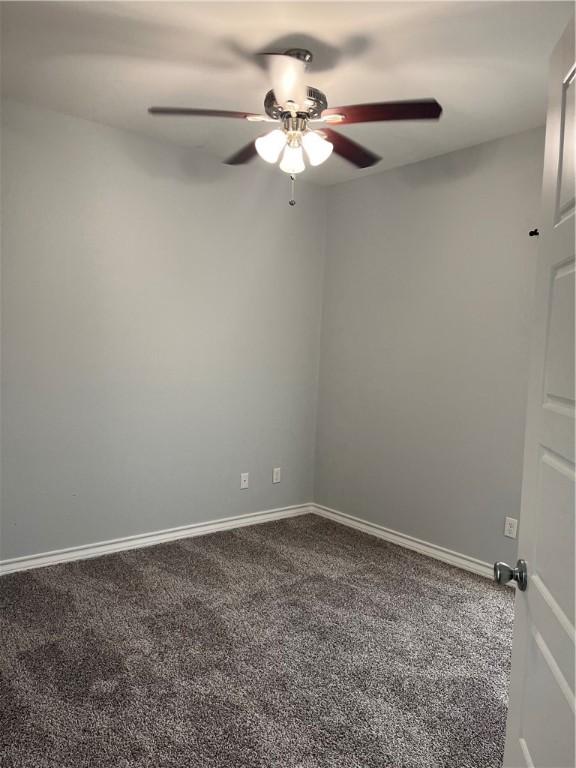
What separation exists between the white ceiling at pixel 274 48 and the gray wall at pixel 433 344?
43 centimetres

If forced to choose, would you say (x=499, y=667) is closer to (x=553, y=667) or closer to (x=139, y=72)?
(x=553, y=667)

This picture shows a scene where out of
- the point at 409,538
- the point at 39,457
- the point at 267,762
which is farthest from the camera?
the point at 409,538

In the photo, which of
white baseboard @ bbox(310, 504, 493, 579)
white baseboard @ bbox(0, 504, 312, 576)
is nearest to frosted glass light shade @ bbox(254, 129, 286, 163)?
white baseboard @ bbox(0, 504, 312, 576)

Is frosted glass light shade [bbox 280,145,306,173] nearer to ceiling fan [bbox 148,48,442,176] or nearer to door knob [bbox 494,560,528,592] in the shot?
ceiling fan [bbox 148,48,442,176]

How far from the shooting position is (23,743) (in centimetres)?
186

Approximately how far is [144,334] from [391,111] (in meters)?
2.06

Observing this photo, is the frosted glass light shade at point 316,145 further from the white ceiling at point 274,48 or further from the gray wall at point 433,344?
the gray wall at point 433,344

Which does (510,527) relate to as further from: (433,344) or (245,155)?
(245,155)

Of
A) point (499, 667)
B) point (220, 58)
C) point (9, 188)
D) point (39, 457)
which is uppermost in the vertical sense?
point (220, 58)

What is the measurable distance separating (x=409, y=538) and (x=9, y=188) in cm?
317

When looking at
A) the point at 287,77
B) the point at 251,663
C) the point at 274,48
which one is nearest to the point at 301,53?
the point at 274,48

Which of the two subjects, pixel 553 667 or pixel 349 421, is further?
pixel 349 421

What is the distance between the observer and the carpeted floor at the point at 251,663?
1.88m

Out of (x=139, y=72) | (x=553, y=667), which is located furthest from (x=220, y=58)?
(x=553, y=667)
